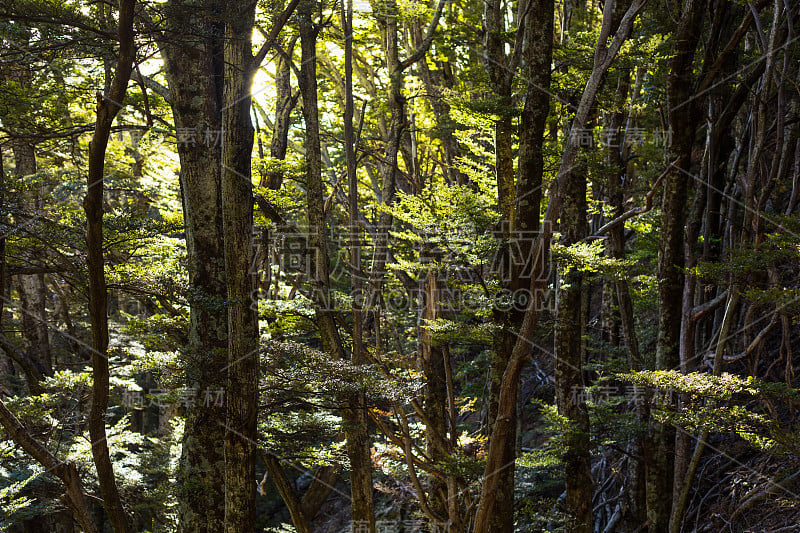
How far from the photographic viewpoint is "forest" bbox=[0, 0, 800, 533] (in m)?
5.12

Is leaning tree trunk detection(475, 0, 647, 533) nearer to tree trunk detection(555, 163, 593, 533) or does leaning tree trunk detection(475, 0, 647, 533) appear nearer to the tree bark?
tree trunk detection(555, 163, 593, 533)

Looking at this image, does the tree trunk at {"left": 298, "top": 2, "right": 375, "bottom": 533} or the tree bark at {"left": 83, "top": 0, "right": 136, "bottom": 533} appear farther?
the tree trunk at {"left": 298, "top": 2, "right": 375, "bottom": 533}

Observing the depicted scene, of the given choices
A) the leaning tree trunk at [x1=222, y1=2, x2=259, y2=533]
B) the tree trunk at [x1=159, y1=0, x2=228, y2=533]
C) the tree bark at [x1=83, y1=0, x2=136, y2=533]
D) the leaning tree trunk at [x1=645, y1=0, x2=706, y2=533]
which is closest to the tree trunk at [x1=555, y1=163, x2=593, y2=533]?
the leaning tree trunk at [x1=645, y1=0, x2=706, y2=533]

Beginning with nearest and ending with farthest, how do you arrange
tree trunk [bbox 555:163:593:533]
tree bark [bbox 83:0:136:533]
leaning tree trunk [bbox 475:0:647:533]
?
tree bark [bbox 83:0:136:533]
leaning tree trunk [bbox 475:0:647:533]
tree trunk [bbox 555:163:593:533]

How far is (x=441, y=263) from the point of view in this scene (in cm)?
735

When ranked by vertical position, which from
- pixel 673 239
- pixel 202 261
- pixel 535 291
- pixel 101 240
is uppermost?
pixel 101 240

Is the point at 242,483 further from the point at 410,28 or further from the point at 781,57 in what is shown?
the point at 410,28

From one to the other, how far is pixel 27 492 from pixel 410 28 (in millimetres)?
10817

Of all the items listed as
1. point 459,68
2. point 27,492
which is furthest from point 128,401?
point 459,68

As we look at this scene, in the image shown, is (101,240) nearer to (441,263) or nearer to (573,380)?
(441,263)

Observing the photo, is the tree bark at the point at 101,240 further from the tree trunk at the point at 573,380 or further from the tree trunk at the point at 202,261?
the tree trunk at the point at 573,380

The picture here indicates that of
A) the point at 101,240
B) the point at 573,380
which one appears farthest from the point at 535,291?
the point at 101,240

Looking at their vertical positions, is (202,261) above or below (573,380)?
above

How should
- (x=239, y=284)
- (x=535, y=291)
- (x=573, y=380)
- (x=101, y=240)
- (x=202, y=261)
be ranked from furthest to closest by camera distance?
(x=573, y=380), (x=202, y=261), (x=239, y=284), (x=535, y=291), (x=101, y=240)
